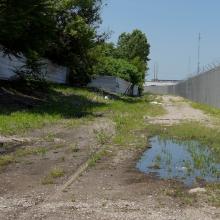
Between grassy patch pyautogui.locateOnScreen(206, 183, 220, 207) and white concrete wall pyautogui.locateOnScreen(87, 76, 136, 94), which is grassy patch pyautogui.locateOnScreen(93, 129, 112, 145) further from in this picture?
white concrete wall pyautogui.locateOnScreen(87, 76, 136, 94)

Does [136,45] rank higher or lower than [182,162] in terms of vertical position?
higher

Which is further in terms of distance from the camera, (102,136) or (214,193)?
(102,136)

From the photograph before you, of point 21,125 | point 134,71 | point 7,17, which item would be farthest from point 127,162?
point 134,71

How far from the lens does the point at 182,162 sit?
11.5 meters

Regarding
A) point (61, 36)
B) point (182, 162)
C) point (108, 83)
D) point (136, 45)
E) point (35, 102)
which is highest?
point (136, 45)

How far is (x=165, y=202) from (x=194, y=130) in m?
10.8

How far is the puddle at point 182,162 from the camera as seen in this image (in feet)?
31.6

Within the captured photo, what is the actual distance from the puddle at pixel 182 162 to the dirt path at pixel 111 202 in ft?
2.09

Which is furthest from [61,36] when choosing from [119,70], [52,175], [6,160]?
[52,175]

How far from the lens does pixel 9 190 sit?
8289mm

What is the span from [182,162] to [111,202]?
4287mm

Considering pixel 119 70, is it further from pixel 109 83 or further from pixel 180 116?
pixel 180 116

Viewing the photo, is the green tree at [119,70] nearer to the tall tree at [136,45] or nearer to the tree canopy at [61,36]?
the tree canopy at [61,36]

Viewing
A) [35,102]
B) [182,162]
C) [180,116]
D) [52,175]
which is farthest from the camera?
[180,116]
